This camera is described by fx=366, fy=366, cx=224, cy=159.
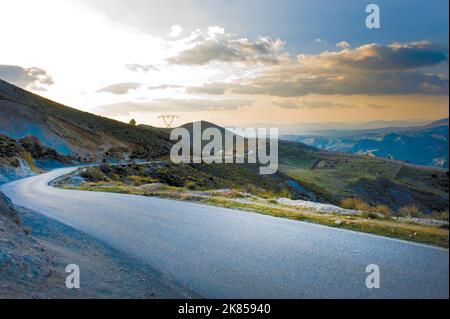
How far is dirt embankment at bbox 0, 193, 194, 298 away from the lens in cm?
674

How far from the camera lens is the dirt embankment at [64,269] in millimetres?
6742

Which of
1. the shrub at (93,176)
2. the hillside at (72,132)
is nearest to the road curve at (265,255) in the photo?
the shrub at (93,176)

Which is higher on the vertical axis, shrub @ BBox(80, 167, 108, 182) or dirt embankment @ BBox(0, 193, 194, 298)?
shrub @ BBox(80, 167, 108, 182)

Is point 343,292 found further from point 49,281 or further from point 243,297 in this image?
point 49,281

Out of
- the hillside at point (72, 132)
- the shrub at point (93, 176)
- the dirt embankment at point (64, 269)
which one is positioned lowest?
the dirt embankment at point (64, 269)

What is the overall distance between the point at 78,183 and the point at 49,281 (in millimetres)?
26745

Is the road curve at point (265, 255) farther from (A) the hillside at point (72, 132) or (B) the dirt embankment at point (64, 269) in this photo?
(A) the hillside at point (72, 132)

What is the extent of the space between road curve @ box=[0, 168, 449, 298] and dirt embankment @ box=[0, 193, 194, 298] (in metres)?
0.43

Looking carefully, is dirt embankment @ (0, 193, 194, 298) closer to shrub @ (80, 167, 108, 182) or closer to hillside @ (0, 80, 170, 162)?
shrub @ (80, 167, 108, 182)

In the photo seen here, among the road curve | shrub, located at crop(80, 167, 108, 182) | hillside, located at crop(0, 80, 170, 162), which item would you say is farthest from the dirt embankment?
hillside, located at crop(0, 80, 170, 162)

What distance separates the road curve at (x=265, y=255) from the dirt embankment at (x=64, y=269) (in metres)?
0.43

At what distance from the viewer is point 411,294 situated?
6.36 m

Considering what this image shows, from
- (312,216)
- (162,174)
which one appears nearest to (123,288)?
(312,216)
